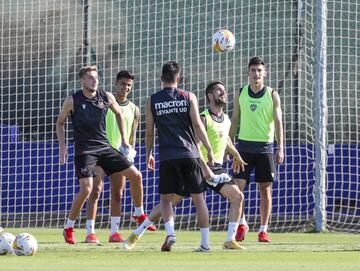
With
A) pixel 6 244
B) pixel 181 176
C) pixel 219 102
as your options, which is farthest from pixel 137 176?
pixel 6 244

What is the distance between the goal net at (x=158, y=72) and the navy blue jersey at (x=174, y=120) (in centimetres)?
639

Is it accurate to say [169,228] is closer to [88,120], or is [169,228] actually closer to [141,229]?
[141,229]

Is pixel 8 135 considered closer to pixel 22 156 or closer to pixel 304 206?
pixel 22 156

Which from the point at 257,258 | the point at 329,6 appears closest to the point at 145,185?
the point at 329,6

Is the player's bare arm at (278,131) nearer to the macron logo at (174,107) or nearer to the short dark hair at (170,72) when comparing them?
the macron logo at (174,107)

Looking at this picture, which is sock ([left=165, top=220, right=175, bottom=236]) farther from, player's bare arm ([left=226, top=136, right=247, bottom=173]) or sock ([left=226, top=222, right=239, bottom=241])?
player's bare arm ([left=226, top=136, right=247, bottom=173])

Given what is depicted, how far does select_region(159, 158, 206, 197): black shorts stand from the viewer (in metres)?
11.0

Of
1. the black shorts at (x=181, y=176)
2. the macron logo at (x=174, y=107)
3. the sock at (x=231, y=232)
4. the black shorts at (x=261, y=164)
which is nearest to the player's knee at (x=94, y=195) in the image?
the black shorts at (x=261, y=164)

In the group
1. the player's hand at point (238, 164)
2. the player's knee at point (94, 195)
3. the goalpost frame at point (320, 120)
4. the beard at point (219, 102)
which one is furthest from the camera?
the goalpost frame at point (320, 120)

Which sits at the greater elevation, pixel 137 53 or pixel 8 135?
pixel 137 53

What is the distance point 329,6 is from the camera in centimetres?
1945

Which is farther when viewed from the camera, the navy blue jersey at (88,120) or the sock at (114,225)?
the sock at (114,225)

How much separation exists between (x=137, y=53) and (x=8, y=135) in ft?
8.59

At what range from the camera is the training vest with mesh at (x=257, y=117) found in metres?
13.3
